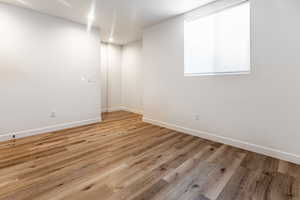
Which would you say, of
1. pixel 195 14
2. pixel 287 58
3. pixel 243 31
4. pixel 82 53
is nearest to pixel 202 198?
pixel 287 58

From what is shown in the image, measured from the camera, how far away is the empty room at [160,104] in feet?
5.34

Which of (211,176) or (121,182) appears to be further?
(211,176)

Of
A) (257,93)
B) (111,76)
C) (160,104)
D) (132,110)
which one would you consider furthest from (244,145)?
(111,76)

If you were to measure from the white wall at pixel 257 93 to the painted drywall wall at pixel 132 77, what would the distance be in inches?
73.7

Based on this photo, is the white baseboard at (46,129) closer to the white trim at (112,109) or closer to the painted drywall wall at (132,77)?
the white trim at (112,109)

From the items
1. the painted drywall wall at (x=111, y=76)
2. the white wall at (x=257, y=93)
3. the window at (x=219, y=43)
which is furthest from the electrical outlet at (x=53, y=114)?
the window at (x=219, y=43)

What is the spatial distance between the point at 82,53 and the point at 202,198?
383cm

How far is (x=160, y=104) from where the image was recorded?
12.2ft

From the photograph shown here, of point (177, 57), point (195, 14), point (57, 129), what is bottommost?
point (57, 129)

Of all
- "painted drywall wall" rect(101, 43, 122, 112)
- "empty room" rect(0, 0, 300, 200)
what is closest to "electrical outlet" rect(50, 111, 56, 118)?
"empty room" rect(0, 0, 300, 200)

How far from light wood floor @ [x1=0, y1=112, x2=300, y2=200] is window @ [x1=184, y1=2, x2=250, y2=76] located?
1.43 m

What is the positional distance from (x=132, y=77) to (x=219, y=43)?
3.39m

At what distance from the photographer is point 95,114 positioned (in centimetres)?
400

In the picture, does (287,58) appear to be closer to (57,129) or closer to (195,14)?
(195,14)
